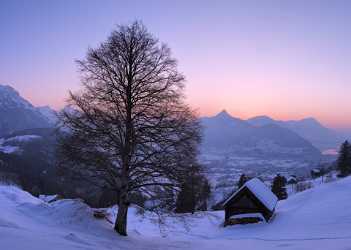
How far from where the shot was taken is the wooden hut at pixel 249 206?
42.3 m

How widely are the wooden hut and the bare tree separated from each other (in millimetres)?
29680

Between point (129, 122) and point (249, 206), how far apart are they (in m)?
32.3

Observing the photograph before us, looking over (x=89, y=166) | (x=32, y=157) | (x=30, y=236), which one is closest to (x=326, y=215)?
(x=89, y=166)

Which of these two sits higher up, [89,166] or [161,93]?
[161,93]

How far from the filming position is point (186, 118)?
15586mm

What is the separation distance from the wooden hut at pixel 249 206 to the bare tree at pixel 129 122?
2968 centimetres

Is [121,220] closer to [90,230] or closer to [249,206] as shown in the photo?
[90,230]

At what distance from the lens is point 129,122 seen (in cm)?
1532

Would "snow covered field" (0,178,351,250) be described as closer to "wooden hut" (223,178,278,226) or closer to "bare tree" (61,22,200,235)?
"bare tree" (61,22,200,235)

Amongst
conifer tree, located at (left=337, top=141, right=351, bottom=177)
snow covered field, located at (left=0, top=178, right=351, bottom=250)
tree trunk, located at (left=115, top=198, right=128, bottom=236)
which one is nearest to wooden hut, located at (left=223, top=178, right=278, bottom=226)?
snow covered field, located at (left=0, top=178, right=351, bottom=250)

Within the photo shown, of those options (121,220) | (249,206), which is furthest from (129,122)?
(249,206)

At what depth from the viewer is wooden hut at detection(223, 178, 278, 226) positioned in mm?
42344

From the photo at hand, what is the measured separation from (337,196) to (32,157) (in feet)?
507

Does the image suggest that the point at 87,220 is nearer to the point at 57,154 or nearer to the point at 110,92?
the point at 57,154
